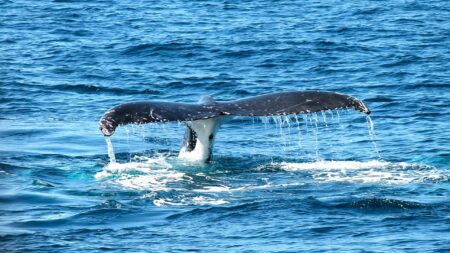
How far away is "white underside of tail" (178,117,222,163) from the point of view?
14156 mm

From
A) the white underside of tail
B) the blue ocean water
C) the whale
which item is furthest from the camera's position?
the white underside of tail

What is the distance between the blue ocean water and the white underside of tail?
0.18 m

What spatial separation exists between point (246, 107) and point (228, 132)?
521 cm

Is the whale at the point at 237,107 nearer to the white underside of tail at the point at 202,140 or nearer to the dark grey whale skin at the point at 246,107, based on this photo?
the dark grey whale skin at the point at 246,107

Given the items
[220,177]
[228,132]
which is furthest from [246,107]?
[228,132]

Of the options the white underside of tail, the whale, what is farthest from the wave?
the whale

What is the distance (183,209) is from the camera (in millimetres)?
12484

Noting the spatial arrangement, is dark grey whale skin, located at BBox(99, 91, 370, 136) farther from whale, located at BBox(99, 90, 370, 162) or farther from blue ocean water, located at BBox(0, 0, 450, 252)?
blue ocean water, located at BBox(0, 0, 450, 252)

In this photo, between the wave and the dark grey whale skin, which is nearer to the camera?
the dark grey whale skin

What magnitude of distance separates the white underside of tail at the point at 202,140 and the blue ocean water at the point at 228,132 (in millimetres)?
178

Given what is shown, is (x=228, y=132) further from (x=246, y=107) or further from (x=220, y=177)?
(x=246, y=107)

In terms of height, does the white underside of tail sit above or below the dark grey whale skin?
below

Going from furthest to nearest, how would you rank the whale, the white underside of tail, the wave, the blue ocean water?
1. the white underside of tail
2. the wave
3. the whale
4. the blue ocean water

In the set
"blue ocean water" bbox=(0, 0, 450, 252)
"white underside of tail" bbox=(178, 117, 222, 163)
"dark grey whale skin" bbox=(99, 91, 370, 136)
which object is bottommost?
"blue ocean water" bbox=(0, 0, 450, 252)
